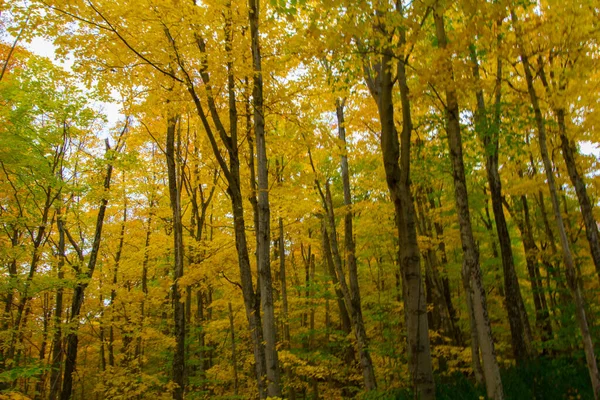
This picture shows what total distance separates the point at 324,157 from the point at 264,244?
625 cm

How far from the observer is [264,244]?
19.7ft

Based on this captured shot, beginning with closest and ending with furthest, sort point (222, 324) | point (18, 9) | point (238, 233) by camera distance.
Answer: point (18, 9) < point (238, 233) < point (222, 324)

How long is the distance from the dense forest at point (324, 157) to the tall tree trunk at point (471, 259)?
3 cm

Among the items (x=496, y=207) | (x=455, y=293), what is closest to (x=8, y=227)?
(x=496, y=207)

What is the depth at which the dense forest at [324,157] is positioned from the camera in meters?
4.87

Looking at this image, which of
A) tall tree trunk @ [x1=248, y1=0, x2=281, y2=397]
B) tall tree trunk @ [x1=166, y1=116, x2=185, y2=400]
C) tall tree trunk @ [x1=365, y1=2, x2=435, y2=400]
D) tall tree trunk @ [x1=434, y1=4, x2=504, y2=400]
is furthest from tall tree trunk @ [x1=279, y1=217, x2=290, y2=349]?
tall tree trunk @ [x1=365, y1=2, x2=435, y2=400]

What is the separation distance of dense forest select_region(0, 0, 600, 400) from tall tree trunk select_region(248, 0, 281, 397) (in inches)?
1.3

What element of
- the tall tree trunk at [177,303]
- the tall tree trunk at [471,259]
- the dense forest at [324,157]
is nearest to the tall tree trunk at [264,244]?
the dense forest at [324,157]

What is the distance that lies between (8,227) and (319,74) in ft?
30.5

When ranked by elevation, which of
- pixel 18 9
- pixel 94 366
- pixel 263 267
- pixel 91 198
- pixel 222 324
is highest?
pixel 18 9

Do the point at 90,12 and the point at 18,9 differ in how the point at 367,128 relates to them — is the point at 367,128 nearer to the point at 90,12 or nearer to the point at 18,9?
the point at 90,12

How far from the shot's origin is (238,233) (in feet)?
21.7

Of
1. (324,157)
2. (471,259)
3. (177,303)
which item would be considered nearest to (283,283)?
(177,303)

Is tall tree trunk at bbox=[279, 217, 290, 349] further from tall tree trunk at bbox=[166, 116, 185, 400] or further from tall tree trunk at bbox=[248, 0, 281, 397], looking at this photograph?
tall tree trunk at bbox=[248, 0, 281, 397]
